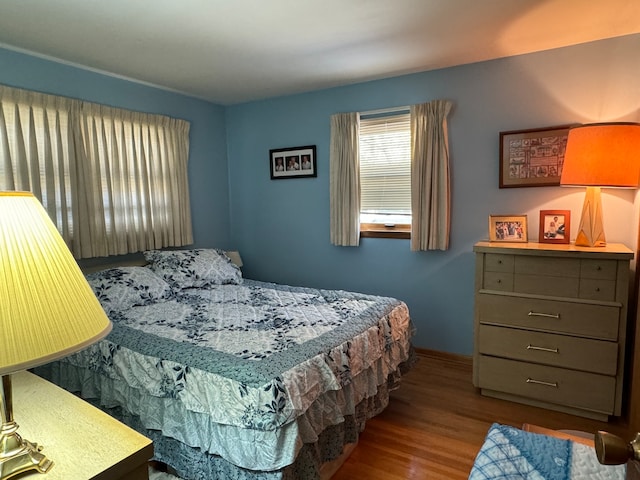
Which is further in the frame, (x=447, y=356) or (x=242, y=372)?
(x=447, y=356)

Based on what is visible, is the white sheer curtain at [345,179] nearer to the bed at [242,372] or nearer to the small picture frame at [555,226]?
the bed at [242,372]

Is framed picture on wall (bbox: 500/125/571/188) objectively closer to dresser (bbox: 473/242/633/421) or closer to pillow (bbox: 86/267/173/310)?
dresser (bbox: 473/242/633/421)

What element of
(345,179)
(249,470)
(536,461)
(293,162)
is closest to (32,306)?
(249,470)

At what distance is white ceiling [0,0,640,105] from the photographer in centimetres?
207

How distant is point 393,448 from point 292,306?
1.01m

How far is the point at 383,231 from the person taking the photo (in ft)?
11.4

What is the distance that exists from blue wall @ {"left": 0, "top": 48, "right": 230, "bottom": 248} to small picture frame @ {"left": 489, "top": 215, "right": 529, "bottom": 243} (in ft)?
8.84

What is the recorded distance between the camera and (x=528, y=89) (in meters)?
2.83

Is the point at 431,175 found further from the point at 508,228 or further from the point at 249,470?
the point at 249,470

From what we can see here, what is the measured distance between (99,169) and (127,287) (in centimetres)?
102

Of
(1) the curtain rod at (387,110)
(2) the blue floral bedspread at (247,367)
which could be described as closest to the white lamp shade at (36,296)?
(2) the blue floral bedspread at (247,367)

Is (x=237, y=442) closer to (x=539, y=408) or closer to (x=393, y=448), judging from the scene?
(x=393, y=448)

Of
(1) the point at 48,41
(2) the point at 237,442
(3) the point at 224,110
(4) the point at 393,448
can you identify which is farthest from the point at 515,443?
(3) the point at 224,110

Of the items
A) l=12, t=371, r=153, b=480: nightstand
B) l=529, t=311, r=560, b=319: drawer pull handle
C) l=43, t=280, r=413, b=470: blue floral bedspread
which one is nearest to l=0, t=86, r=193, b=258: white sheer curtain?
l=43, t=280, r=413, b=470: blue floral bedspread
